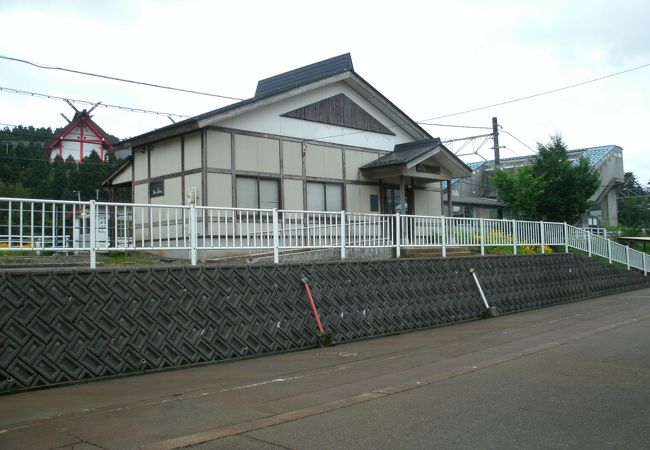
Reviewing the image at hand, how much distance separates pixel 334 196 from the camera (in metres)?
17.8

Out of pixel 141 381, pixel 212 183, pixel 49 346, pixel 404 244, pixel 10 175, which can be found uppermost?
pixel 10 175

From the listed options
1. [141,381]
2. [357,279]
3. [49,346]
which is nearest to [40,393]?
[49,346]

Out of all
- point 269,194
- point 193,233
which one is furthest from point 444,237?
point 193,233

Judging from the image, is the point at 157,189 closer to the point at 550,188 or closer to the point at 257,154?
the point at 257,154

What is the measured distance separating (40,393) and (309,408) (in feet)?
11.1

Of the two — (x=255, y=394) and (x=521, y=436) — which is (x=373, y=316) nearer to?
(x=255, y=394)

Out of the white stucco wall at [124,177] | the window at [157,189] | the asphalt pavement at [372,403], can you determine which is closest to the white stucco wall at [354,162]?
the window at [157,189]

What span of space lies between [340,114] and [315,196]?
3061 mm

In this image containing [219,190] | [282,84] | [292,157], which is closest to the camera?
[219,190]

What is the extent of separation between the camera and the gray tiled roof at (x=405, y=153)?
58.2 ft

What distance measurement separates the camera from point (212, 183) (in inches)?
579

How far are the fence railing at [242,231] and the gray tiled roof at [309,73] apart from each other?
21.2 feet

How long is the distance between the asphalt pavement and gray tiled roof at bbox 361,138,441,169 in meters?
9.27

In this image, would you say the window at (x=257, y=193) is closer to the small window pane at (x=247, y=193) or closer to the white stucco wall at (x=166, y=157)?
the small window pane at (x=247, y=193)
